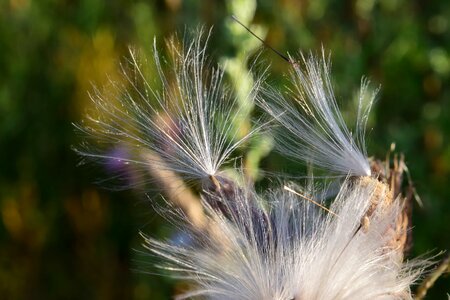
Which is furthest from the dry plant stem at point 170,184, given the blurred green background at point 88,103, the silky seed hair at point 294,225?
the blurred green background at point 88,103

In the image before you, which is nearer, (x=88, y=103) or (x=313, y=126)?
(x=313, y=126)

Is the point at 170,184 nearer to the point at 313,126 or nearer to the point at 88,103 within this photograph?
the point at 313,126

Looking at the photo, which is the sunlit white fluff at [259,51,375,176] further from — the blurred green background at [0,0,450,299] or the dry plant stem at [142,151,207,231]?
the blurred green background at [0,0,450,299]

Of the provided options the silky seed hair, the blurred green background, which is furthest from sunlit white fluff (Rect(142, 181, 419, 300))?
the blurred green background

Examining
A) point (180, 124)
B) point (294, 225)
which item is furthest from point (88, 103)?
point (294, 225)

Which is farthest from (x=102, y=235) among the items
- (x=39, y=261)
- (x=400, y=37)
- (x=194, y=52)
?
(x=194, y=52)

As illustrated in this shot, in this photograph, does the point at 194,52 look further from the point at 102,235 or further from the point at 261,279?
the point at 102,235
